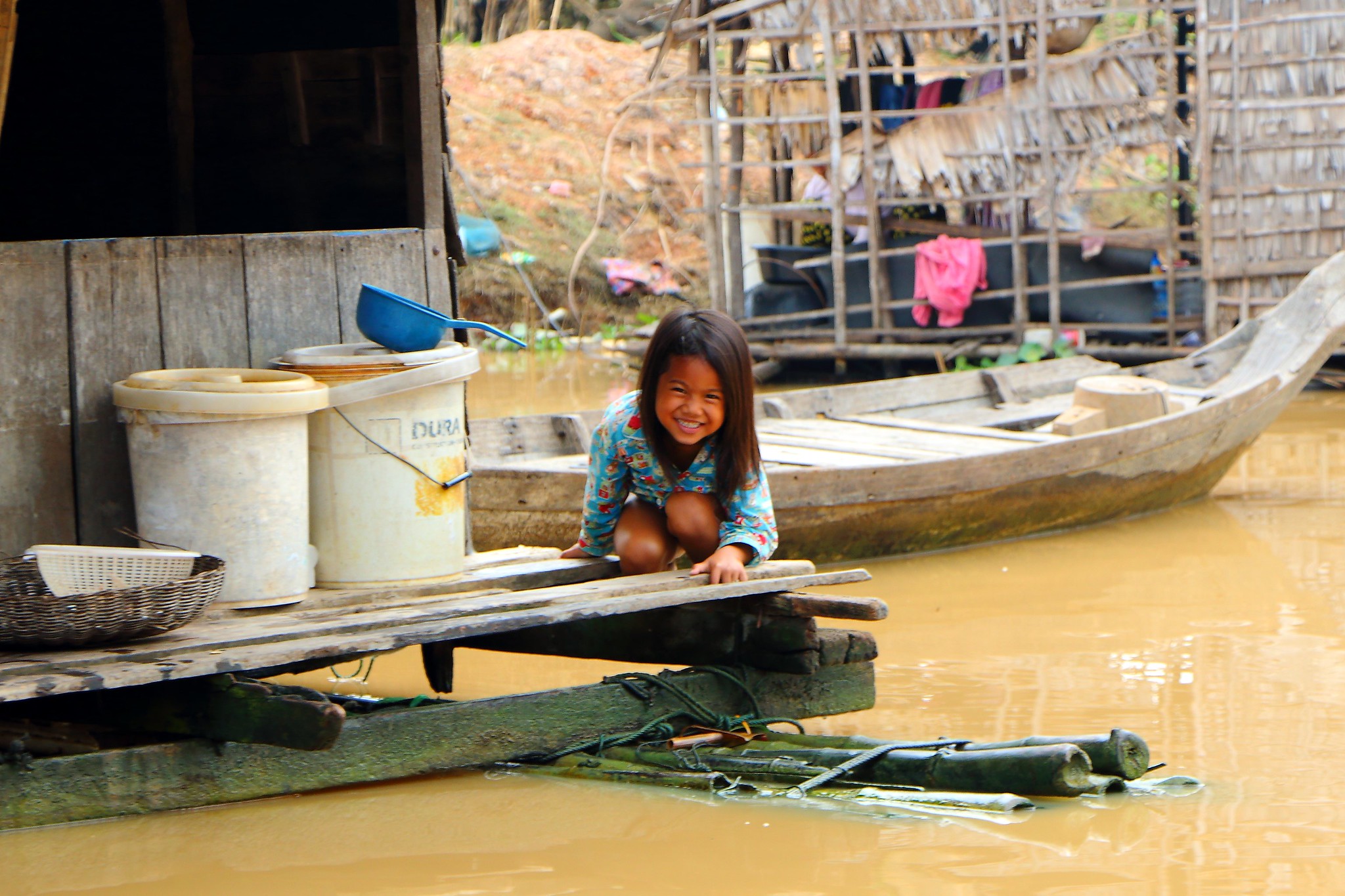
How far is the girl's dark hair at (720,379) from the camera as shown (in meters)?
3.39

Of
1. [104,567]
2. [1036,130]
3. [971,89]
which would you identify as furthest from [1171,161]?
[104,567]

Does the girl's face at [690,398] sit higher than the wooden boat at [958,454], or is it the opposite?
the girl's face at [690,398]

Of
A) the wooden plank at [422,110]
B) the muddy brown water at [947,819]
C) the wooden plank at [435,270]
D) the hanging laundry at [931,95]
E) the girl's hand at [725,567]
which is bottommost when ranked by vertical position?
the muddy brown water at [947,819]

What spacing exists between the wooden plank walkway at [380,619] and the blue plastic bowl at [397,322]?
0.61 meters

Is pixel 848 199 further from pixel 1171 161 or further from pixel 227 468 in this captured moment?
pixel 227 468

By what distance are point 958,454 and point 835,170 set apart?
525 cm

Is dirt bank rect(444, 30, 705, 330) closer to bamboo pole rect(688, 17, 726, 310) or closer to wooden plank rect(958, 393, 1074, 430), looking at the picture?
bamboo pole rect(688, 17, 726, 310)

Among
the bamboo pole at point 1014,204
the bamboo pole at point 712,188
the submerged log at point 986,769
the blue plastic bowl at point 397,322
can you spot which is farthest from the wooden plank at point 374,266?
the bamboo pole at point 712,188

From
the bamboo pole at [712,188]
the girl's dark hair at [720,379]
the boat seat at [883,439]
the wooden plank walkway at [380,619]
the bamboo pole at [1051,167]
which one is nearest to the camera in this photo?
the wooden plank walkway at [380,619]

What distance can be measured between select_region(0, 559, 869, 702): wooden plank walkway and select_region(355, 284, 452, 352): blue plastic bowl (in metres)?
0.61

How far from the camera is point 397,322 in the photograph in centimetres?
353

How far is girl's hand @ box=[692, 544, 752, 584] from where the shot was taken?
340 cm

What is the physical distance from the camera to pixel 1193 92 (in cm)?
1179

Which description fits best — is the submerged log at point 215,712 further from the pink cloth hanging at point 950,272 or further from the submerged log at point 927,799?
the pink cloth hanging at point 950,272
